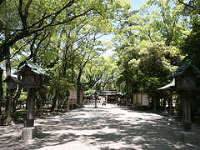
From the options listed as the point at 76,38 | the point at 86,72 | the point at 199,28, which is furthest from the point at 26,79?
the point at 86,72

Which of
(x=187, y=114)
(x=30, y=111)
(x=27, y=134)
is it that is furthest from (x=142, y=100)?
(x=27, y=134)

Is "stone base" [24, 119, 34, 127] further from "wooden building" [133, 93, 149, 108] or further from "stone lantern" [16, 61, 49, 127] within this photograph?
"wooden building" [133, 93, 149, 108]

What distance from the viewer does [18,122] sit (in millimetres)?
11594

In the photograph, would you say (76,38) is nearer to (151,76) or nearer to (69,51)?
(69,51)

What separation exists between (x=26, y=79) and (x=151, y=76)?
606 inches

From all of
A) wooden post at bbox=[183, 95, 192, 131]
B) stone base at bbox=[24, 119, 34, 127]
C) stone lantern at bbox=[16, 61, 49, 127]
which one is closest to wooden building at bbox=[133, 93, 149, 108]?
A: wooden post at bbox=[183, 95, 192, 131]

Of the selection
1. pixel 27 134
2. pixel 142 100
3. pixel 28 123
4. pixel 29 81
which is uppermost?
pixel 29 81

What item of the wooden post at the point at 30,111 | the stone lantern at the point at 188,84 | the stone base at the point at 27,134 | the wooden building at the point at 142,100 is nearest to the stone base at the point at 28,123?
the wooden post at the point at 30,111

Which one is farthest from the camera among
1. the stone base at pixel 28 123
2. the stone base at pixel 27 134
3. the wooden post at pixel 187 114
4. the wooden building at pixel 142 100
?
the wooden building at pixel 142 100

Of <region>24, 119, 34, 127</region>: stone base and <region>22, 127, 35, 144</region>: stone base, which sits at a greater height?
<region>24, 119, 34, 127</region>: stone base

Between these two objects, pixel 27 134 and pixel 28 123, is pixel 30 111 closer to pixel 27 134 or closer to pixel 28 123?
pixel 28 123

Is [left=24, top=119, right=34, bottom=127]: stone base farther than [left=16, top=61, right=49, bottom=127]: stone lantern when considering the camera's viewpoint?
No

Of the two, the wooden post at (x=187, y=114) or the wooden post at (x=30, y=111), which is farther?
the wooden post at (x=30, y=111)

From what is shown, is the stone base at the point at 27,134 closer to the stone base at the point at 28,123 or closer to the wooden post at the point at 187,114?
the stone base at the point at 28,123
